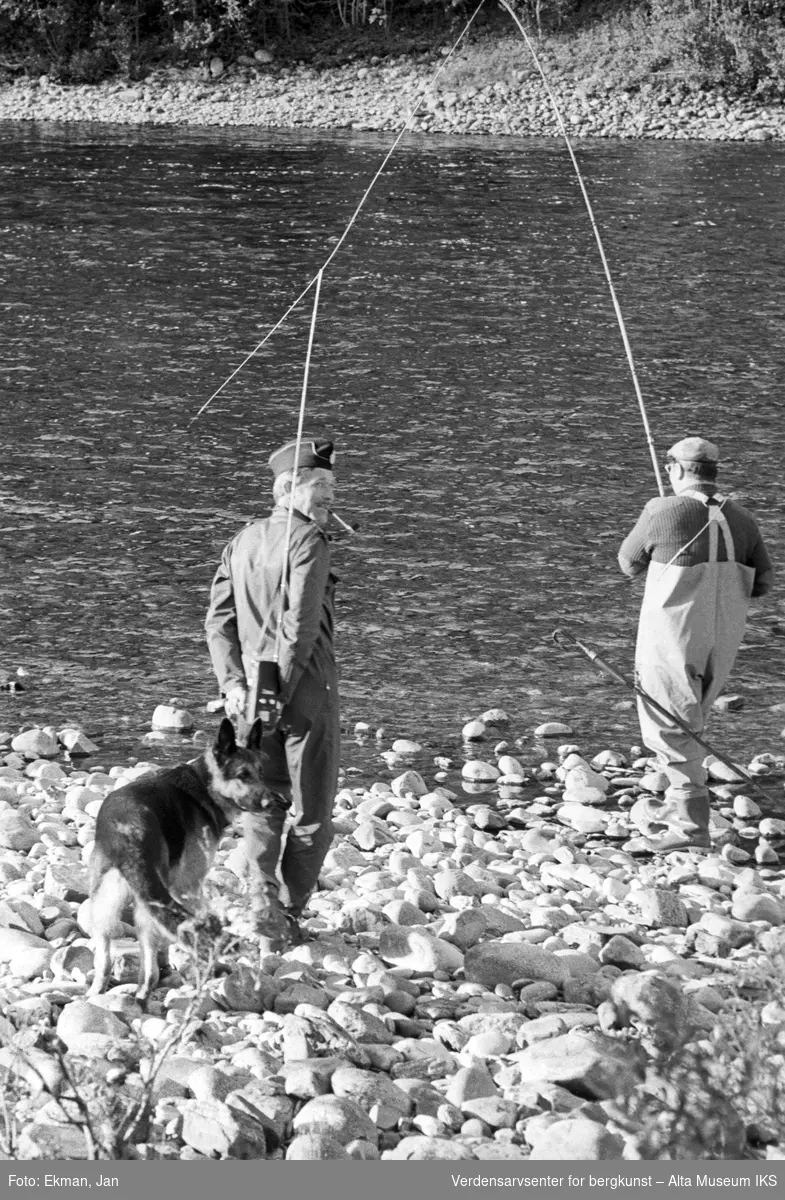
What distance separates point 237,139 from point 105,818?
35.0m

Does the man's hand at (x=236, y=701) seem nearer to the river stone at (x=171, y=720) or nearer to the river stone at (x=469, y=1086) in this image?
the river stone at (x=469, y=1086)

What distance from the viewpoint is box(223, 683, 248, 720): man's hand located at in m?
6.02

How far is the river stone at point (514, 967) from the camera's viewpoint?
6.04 m

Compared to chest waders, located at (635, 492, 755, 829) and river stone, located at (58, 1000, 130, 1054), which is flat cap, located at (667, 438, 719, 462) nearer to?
chest waders, located at (635, 492, 755, 829)

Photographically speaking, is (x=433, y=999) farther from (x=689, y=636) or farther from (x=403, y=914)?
(x=689, y=636)

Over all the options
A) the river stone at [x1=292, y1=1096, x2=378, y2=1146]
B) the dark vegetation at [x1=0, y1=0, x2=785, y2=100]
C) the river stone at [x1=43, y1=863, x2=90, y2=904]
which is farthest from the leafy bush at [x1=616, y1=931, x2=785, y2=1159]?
the dark vegetation at [x1=0, y1=0, x2=785, y2=100]

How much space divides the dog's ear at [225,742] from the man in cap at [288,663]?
10cm

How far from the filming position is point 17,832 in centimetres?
743

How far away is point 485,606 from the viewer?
11867mm

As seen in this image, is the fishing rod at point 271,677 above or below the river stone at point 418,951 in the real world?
above

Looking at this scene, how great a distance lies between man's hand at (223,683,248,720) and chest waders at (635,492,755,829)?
2293 millimetres

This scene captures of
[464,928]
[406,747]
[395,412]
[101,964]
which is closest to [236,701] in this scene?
[101,964]

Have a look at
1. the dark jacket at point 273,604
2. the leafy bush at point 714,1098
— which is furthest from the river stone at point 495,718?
the leafy bush at point 714,1098

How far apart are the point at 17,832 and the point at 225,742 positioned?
2.00 m
